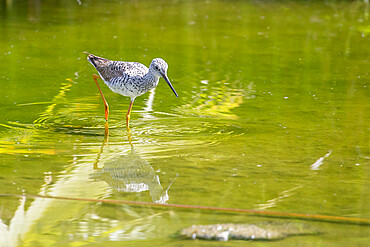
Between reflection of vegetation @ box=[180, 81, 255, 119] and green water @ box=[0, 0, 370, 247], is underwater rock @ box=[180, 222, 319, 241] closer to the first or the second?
green water @ box=[0, 0, 370, 247]

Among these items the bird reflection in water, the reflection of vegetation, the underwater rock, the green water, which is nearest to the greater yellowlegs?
the green water

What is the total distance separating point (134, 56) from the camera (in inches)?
469

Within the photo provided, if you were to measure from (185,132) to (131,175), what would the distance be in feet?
4.82

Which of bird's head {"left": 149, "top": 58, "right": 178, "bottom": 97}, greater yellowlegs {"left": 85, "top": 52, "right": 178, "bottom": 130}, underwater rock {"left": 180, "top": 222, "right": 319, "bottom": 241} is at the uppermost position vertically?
bird's head {"left": 149, "top": 58, "right": 178, "bottom": 97}

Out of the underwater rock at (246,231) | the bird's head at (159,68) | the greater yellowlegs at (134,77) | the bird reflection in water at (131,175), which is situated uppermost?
the bird's head at (159,68)

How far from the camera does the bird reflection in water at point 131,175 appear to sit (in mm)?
6078

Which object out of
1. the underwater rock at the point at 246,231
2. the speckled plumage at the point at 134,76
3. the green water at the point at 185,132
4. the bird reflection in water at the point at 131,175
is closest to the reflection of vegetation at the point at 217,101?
the green water at the point at 185,132

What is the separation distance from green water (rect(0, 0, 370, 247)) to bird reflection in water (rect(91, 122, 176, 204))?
19 mm

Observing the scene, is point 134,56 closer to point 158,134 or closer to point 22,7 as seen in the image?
point 158,134

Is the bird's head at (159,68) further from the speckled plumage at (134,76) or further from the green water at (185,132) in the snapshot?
the green water at (185,132)

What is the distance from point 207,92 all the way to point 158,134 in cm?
213

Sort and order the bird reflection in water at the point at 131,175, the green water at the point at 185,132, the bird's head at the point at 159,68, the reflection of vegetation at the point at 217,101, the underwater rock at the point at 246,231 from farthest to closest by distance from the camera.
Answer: the reflection of vegetation at the point at 217,101 < the bird's head at the point at 159,68 < the bird reflection in water at the point at 131,175 < the green water at the point at 185,132 < the underwater rock at the point at 246,231

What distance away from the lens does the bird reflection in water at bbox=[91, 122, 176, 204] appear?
608 centimetres

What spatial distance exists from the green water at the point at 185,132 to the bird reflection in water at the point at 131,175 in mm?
19
